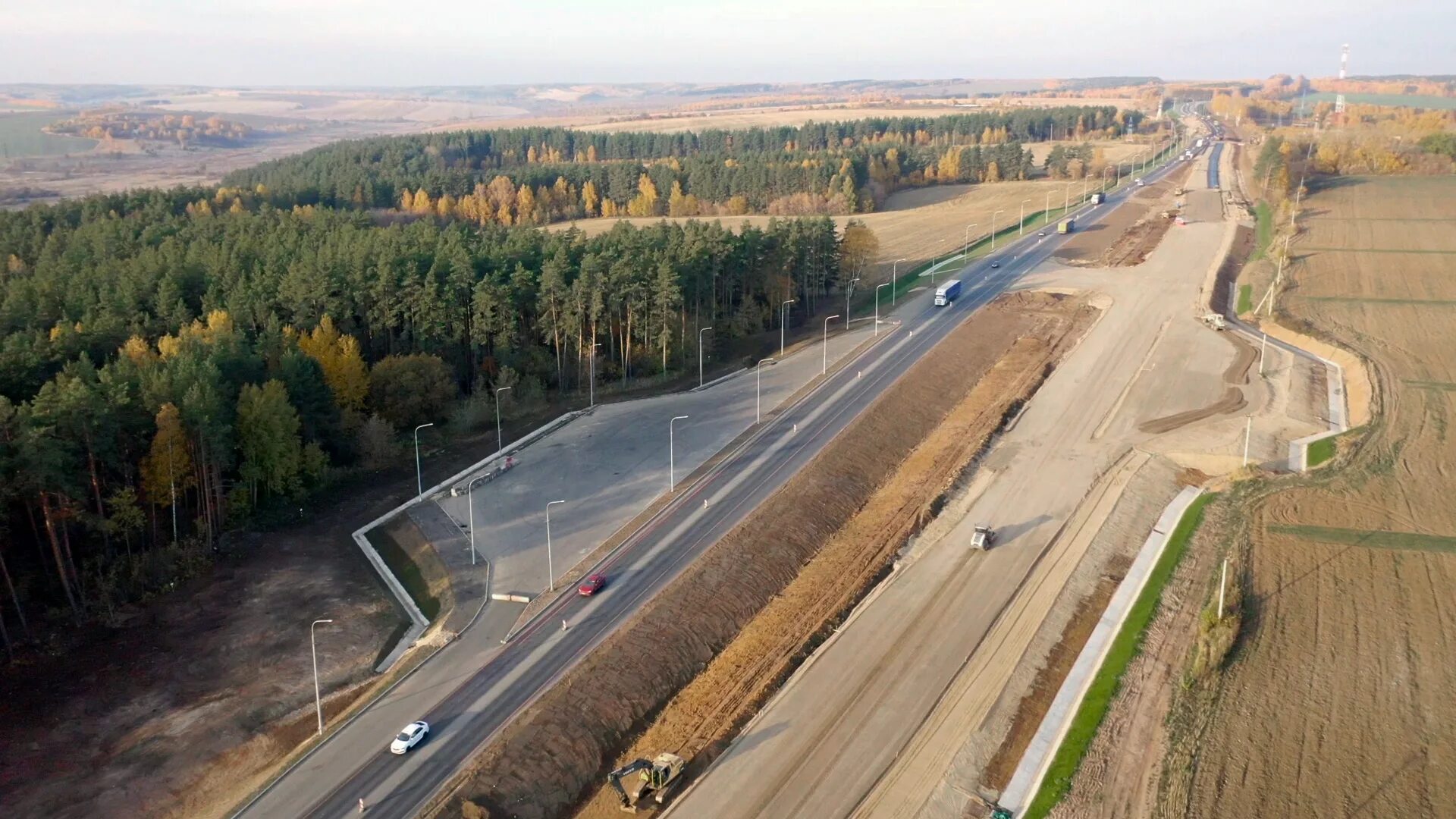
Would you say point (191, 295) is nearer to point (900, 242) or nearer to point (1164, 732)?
point (1164, 732)

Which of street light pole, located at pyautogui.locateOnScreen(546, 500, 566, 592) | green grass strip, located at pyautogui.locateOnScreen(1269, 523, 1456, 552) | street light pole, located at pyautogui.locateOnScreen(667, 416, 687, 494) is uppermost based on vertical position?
street light pole, located at pyautogui.locateOnScreen(667, 416, 687, 494)

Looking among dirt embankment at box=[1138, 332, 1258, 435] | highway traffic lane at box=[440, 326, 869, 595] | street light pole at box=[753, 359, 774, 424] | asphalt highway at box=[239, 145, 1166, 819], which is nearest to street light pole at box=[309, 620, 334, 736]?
asphalt highway at box=[239, 145, 1166, 819]

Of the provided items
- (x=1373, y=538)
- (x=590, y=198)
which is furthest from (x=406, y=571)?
(x=590, y=198)

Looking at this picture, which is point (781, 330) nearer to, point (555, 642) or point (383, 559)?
point (383, 559)

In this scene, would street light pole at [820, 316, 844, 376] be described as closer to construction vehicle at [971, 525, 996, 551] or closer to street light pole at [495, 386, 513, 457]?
street light pole at [495, 386, 513, 457]

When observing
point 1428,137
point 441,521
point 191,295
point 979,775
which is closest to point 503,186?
point 191,295

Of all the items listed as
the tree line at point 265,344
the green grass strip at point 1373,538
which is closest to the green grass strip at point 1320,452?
the green grass strip at point 1373,538

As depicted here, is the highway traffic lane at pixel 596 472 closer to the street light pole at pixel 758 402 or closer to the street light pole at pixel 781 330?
the street light pole at pixel 758 402
